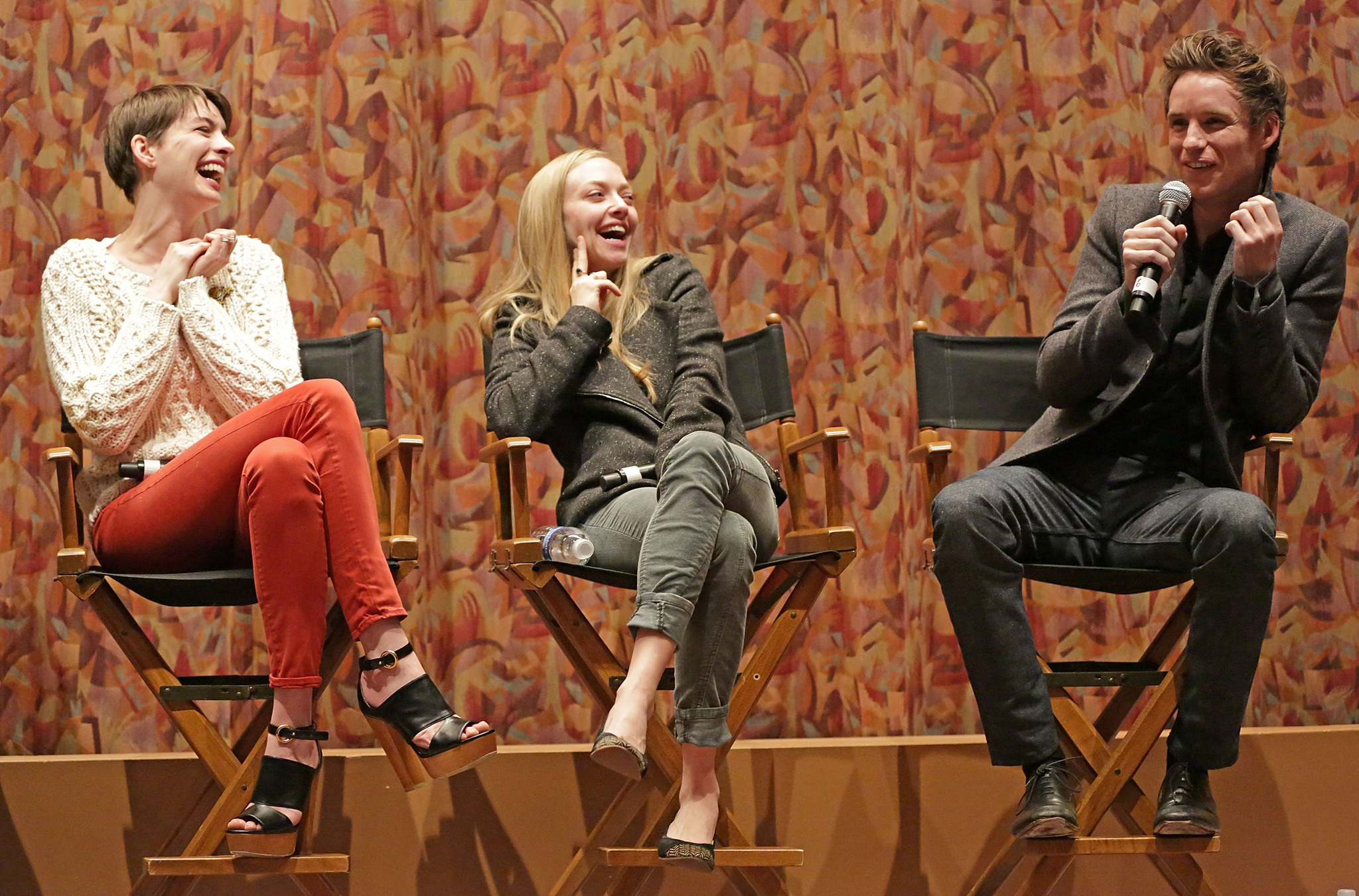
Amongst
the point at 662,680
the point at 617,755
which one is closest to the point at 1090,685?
the point at 662,680

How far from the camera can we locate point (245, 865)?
211 cm

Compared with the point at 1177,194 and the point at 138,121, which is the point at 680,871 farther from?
the point at 138,121

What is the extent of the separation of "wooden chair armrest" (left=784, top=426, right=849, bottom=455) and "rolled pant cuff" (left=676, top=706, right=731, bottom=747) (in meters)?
0.56

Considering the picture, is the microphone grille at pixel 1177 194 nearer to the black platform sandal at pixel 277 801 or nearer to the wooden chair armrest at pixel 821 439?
the wooden chair armrest at pixel 821 439

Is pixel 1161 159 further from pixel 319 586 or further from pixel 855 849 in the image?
pixel 319 586

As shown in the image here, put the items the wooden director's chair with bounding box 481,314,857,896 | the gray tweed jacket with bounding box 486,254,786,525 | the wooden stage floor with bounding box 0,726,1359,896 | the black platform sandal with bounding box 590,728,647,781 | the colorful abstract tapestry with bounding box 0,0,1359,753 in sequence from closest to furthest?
the black platform sandal with bounding box 590,728,647,781 < the wooden director's chair with bounding box 481,314,857,896 < the gray tweed jacket with bounding box 486,254,786,525 < the wooden stage floor with bounding box 0,726,1359,896 < the colorful abstract tapestry with bounding box 0,0,1359,753

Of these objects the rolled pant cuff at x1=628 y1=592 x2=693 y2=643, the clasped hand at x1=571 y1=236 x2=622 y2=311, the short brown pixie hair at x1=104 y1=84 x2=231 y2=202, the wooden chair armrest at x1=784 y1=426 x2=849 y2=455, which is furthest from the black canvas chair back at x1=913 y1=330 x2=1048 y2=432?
the short brown pixie hair at x1=104 y1=84 x2=231 y2=202

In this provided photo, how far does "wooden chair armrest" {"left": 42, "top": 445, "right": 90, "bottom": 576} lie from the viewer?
7.50ft

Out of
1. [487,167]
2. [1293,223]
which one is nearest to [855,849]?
[1293,223]

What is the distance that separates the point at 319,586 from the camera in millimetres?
2186

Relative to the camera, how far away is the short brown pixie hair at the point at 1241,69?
2393 millimetres

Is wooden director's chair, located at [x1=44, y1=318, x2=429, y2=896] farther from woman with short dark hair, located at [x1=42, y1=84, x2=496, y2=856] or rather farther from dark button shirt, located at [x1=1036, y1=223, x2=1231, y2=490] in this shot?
dark button shirt, located at [x1=1036, y1=223, x2=1231, y2=490]

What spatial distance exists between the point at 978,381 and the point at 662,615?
0.93 meters

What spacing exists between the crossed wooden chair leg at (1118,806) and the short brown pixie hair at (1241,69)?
888 millimetres
